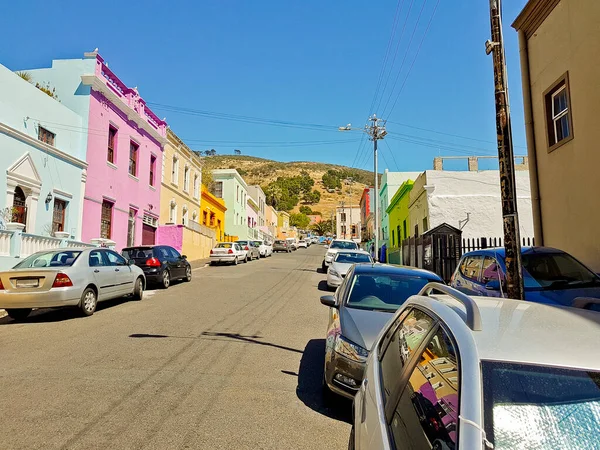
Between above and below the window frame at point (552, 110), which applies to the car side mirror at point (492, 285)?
below

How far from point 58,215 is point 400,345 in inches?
666

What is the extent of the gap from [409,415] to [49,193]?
1672cm

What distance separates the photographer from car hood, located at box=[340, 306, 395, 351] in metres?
4.48

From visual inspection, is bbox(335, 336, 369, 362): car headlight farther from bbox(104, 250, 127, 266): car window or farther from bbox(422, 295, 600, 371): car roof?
bbox(104, 250, 127, 266): car window

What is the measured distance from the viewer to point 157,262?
594 inches

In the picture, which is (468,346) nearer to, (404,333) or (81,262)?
(404,333)

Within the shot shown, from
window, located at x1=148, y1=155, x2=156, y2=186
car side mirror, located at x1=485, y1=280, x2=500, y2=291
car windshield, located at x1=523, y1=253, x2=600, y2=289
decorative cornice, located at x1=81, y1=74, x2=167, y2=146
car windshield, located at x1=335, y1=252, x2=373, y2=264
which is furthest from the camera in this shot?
window, located at x1=148, y1=155, x2=156, y2=186

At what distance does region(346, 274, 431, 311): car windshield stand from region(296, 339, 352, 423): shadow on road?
106 cm

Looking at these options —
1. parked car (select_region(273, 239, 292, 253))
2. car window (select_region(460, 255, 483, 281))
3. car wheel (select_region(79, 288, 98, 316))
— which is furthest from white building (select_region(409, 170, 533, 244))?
parked car (select_region(273, 239, 292, 253))

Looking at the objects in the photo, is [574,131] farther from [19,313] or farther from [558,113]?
[19,313]

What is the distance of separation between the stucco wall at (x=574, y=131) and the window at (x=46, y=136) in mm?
16278

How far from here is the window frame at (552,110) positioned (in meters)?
10.3

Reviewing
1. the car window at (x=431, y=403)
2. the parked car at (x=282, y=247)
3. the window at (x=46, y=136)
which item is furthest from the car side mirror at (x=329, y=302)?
the parked car at (x=282, y=247)

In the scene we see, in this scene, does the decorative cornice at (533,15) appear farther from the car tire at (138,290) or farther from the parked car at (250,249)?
the parked car at (250,249)
